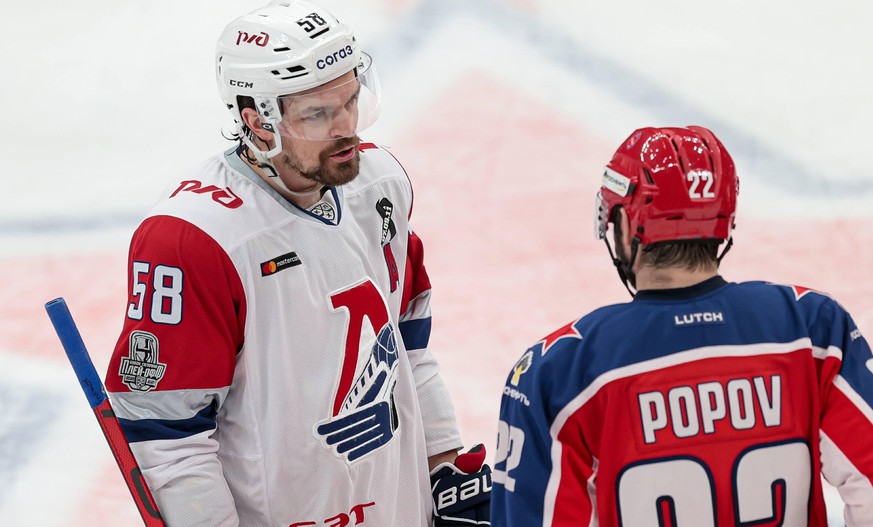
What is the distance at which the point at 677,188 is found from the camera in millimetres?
1625

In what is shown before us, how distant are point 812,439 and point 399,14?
14.4ft

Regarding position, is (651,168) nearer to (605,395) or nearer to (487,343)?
(605,395)

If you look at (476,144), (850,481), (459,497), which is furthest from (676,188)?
(476,144)

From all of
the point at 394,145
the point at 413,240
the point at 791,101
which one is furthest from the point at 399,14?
the point at 413,240

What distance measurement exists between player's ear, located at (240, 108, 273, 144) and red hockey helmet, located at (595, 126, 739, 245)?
0.78 metres

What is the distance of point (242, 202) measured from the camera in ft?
6.92

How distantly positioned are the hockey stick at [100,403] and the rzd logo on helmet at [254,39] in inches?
23.6

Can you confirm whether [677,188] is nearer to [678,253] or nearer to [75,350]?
[678,253]

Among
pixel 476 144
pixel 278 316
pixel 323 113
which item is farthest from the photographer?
pixel 476 144

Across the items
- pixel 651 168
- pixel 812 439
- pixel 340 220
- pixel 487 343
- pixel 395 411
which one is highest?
pixel 651 168

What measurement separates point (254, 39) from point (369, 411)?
773 mm

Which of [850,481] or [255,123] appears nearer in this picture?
[850,481]

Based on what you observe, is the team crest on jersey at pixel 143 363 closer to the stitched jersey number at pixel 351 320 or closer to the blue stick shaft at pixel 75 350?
the blue stick shaft at pixel 75 350

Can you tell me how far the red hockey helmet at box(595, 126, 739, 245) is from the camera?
1.63 metres
